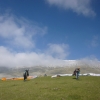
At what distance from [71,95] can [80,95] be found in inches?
55.6

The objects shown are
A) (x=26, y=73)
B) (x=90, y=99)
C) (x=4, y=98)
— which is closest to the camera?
(x=90, y=99)

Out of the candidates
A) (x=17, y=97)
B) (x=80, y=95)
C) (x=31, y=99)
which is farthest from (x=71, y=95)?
(x=17, y=97)

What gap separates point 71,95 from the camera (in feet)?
92.2

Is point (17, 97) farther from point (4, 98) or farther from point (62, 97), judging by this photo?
point (62, 97)

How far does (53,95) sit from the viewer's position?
28.3 metres

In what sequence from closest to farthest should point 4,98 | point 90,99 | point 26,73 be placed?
point 90,99 → point 4,98 → point 26,73

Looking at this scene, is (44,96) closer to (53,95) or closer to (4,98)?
(53,95)

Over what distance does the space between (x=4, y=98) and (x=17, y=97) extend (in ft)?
6.50

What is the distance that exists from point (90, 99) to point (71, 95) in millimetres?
3367

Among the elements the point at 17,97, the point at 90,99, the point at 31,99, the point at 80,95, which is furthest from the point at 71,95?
the point at 17,97

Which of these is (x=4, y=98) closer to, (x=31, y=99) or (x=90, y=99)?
(x=31, y=99)

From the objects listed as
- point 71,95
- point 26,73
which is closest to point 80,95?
point 71,95

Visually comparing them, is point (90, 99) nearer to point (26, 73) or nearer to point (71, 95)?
point (71, 95)

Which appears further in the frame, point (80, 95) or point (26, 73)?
point (26, 73)
